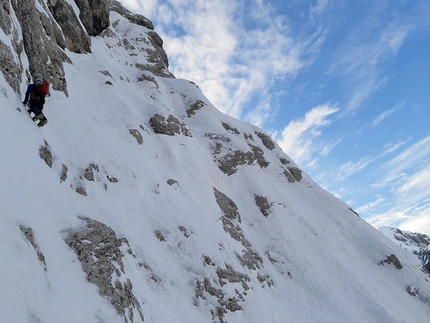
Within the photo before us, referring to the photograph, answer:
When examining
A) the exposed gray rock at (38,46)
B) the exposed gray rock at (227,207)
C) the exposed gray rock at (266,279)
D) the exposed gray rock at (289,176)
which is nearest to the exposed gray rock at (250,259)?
the exposed gray rock at (266,279)

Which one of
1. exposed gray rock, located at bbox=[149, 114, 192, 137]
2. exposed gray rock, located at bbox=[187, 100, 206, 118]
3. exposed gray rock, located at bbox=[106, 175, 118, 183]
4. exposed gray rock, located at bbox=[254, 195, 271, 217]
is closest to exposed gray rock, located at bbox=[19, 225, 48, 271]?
exposed gray rock, located at bbox=[106, 175, 118, 183]

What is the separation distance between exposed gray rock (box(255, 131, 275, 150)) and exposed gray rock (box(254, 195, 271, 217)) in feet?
50.3

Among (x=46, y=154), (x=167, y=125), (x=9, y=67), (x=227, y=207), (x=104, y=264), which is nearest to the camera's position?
(x=104, y=264)

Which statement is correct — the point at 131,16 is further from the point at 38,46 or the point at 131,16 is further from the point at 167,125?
the point at 38,46

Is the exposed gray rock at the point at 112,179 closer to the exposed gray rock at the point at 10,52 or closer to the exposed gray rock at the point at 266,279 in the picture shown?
the exposed gray rock at the point at 10,52

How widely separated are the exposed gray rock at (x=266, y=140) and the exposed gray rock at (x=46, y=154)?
124ft

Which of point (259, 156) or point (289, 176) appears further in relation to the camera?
point (289, 176)

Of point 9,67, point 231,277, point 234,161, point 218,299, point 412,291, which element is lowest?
point 218,299

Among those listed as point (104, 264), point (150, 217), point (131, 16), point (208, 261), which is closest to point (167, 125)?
point (150, 217)

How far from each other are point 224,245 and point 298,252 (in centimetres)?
1086

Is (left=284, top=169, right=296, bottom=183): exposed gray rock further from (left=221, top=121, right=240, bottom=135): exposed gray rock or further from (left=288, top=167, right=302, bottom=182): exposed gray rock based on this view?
(left=221, top=121, right=240, bottom=135): exposed gray rock

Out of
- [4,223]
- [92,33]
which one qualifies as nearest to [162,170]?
[4,223]

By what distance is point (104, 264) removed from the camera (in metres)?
10.5

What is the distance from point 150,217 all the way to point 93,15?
1676 inches
